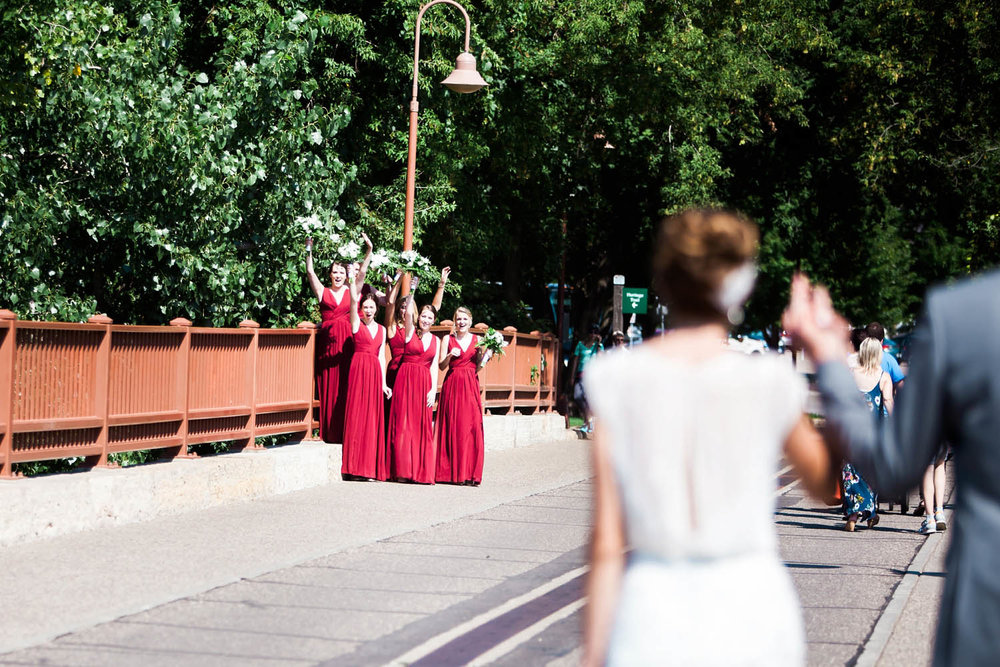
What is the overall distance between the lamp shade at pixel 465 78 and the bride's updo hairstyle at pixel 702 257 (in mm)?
16042

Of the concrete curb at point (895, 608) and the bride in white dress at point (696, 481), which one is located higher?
the bride in white dress at point (696, 481)

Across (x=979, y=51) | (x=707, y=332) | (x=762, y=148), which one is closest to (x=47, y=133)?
(x=707, y=332)

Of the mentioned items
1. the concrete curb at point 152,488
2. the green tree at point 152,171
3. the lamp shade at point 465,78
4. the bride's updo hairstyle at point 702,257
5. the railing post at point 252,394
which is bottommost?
the concrete curb at point 152,488

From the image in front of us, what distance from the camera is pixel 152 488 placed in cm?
1158

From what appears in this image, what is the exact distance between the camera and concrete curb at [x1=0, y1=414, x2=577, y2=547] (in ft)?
32.5

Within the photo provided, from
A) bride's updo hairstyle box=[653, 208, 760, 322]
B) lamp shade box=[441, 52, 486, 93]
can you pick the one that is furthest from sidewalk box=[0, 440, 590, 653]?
lamp shade box=[441, 52, 486, 93]

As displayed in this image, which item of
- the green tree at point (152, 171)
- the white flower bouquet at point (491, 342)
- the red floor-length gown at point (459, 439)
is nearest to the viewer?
the green tree at point (152, 171)

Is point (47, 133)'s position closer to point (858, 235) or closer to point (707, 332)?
point (707, 332)

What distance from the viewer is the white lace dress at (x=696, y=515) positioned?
2.94 meters

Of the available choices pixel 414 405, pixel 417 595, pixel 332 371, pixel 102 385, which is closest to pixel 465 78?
pixel 332 371

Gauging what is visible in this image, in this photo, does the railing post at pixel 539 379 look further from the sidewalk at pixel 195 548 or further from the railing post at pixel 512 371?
the sidewalk at pixel 195 548

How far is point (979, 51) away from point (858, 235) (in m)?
12.9

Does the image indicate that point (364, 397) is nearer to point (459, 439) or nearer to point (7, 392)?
point (459, 439)

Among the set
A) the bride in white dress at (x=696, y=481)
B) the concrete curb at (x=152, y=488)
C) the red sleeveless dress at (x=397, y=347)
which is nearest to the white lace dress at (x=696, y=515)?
the bride in white dress at (x=696, y=481)
